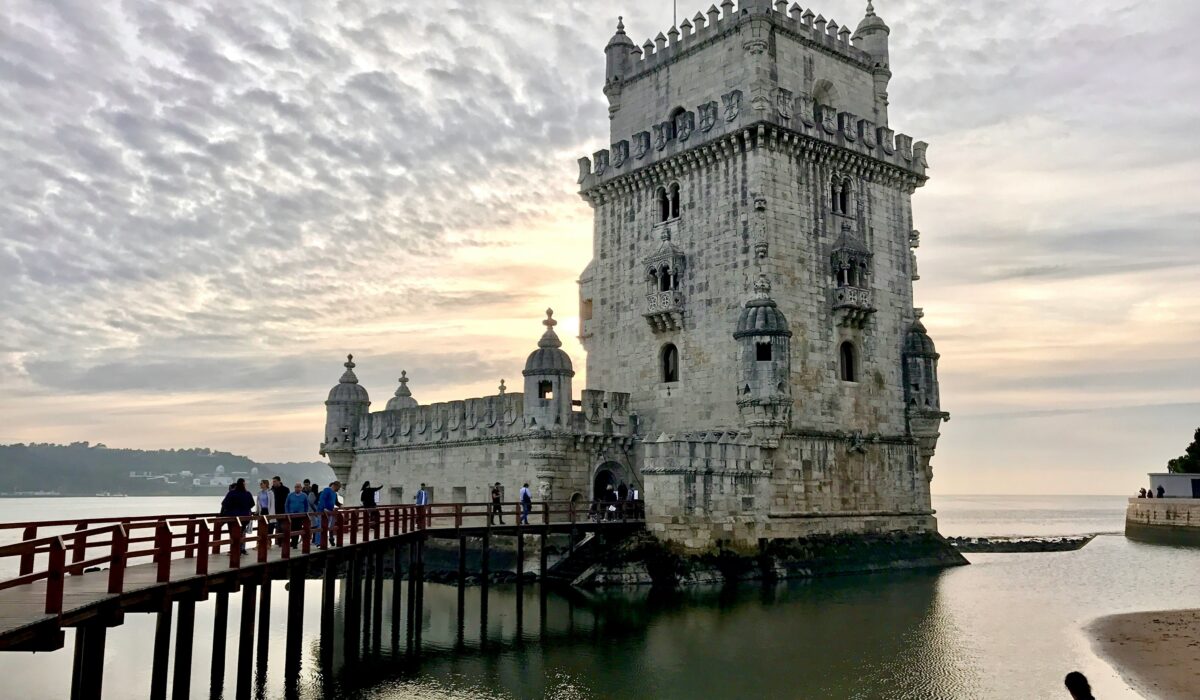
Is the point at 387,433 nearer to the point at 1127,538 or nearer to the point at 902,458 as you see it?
the point at 902,458

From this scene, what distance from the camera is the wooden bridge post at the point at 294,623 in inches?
789

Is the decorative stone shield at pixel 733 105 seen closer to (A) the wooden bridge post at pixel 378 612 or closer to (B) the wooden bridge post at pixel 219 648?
→ (A) the wooden bridge post at pixel 378 612

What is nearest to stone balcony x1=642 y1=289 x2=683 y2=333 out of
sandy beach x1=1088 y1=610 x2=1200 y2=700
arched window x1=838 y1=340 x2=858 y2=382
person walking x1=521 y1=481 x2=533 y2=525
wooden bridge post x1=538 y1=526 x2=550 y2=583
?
arched window x1=838 y1=340 x2=858 y2=382

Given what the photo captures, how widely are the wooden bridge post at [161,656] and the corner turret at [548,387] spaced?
67.9ft

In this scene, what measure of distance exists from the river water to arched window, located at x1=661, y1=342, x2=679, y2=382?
29.8ft

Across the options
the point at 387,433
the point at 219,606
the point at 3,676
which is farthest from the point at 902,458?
the point at 3,676

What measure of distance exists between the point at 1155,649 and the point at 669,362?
1888 centimetres

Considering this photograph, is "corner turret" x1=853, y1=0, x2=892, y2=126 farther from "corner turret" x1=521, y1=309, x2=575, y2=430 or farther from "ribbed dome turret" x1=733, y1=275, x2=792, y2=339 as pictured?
"corner turret" x1=521, y1=309, x2=575, y2=430

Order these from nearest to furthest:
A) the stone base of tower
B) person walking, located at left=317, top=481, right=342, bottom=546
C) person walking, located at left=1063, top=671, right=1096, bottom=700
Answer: person walking, located at left=1063, top=671, right=1096, bottom=700
person walking, located at left=317, top=481, right=342, bottom=546
the stone base of tower

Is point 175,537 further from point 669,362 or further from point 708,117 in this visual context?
point 708,117

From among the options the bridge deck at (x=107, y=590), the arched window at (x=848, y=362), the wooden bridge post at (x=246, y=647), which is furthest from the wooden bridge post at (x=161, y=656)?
the arched window at (x=848, y=362)

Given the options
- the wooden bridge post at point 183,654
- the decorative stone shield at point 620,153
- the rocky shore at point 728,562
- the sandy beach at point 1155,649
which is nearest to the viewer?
the wooden bridge post at point 183,654

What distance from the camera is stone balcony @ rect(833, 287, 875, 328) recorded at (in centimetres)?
3609

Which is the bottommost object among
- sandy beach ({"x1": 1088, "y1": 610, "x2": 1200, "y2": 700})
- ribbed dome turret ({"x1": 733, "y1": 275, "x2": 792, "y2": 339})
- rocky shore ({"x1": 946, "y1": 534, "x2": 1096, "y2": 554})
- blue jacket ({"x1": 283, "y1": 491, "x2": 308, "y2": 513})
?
sandy beach ({"x1": 1088, "y1": 610, "x2": 1200, "y2": 700})
